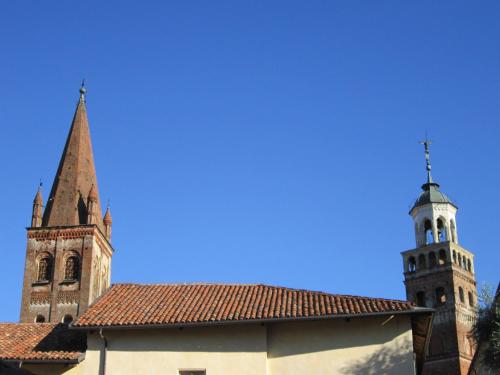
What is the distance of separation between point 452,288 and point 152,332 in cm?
3862

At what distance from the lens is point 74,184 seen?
53156mm

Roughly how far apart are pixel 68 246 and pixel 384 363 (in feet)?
108

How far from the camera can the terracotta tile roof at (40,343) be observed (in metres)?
22.5

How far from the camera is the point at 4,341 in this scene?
24.1m

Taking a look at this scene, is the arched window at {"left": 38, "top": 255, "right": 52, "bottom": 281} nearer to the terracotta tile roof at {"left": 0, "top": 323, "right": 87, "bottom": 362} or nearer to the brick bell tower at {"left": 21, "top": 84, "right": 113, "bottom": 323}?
the brick bell tower at {"left": 21, "top": 84, "right": 113, "bottom": 323}

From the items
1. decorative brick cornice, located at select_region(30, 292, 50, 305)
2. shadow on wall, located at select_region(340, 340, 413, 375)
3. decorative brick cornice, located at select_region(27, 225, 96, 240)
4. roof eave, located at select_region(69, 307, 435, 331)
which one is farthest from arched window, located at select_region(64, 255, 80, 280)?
shadow on wall, located at select_region(340, 340, 413, 375)

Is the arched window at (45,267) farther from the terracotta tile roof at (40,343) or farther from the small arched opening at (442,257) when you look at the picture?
the small arched opening at (442,257)

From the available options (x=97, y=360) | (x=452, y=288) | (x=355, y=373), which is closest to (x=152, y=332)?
(x=97, y=360)

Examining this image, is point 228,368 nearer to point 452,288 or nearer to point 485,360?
point 485,360

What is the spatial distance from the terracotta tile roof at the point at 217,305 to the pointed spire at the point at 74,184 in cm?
2771

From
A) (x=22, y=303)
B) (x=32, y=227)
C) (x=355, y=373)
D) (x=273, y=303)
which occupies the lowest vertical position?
(x=355, y=373)

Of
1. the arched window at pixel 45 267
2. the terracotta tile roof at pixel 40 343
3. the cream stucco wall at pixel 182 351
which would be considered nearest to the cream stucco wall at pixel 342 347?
the cream stucco wall at pixel 182 351

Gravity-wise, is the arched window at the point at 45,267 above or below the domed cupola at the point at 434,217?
below

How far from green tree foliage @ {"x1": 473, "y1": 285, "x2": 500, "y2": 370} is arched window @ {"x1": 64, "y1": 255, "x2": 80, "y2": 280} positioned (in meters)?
31.9
